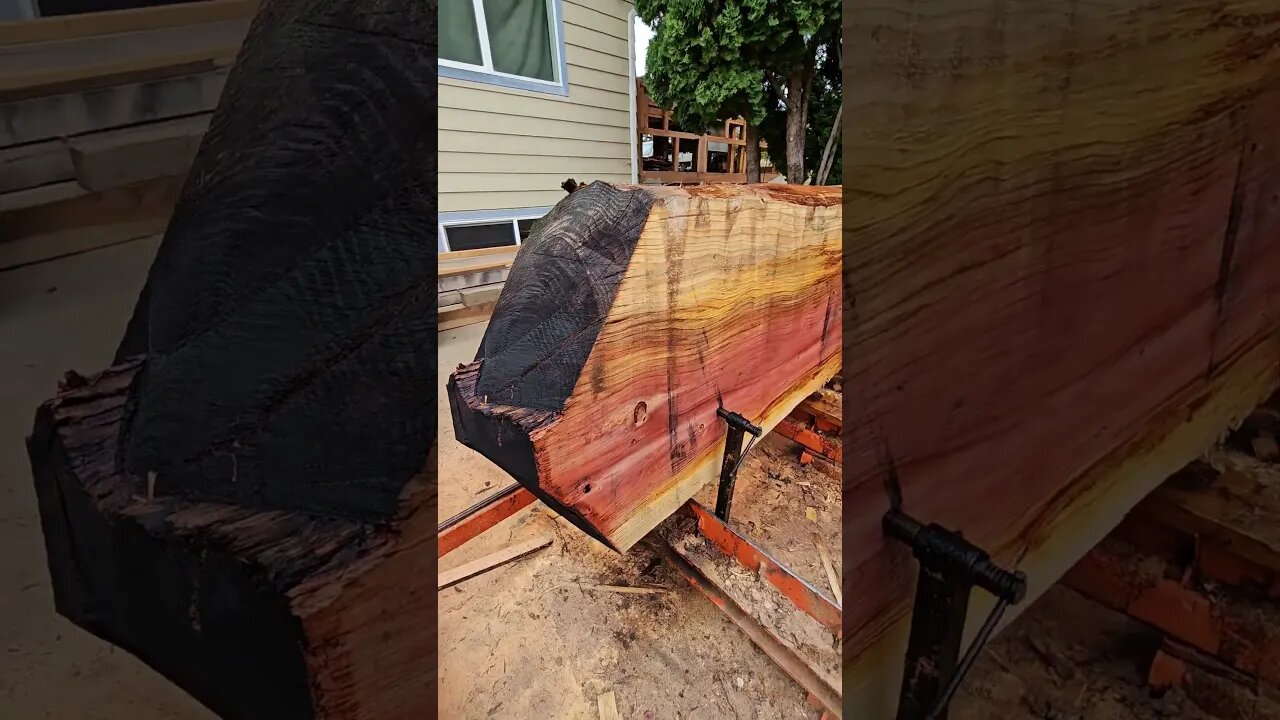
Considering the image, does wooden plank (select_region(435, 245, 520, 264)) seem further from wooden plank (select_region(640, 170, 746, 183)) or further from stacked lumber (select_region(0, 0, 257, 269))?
stacked lumber (select_region(0, 0, 257, 269))

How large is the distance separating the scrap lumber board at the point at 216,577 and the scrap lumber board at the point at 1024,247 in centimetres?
52

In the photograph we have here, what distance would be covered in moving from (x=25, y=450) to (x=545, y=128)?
5205 millimetres

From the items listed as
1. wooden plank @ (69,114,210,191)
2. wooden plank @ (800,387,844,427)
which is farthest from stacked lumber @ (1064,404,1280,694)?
wooden plank @ (69,114,210,191)

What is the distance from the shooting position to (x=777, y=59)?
6.17 meters

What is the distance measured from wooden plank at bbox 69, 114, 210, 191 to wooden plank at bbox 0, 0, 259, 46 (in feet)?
0.16

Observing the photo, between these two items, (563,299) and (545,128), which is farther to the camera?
(545,128)

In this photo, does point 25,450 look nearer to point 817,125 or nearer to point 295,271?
point 295,271

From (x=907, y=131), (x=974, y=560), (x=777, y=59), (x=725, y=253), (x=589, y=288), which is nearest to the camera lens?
(x=907, y=131)

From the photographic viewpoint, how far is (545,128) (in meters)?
4.98

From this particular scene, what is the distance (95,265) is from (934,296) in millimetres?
733

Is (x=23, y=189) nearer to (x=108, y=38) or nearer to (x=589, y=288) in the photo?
(x=108, y=38)

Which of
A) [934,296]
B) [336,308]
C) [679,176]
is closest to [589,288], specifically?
[934,296]

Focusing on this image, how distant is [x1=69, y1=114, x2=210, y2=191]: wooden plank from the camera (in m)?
0.30

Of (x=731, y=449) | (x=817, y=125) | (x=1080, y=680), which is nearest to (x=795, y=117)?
(x=817, y=125)
